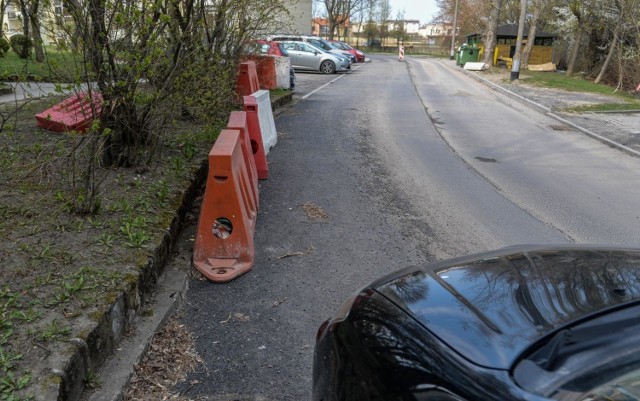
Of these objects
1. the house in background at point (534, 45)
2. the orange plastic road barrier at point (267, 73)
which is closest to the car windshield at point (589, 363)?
the orange plastic road barrier at point (267, 73)

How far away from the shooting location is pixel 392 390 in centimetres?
180

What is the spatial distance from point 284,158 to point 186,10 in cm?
280

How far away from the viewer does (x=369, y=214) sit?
6.27m

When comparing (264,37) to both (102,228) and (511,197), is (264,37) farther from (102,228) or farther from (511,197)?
(102,228)

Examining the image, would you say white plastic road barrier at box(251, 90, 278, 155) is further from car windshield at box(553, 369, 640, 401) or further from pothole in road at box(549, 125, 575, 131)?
pothole in road at box(549, 125, 575, 131)

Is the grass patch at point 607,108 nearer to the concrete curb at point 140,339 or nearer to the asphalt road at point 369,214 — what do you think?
the asphalt road at point 369,214

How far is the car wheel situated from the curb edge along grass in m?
25.8

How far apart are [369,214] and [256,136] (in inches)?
81.9

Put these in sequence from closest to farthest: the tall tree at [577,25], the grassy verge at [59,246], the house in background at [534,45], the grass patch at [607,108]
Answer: the grassy verge at [59,246] < the grass patch at [607,108] < the tall tree at [577,25] < the house in background at [534,45]

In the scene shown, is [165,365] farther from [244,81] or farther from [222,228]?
[244,81]

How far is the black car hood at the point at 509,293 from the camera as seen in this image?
1786 mm

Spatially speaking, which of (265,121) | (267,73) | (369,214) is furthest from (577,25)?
(369,214)

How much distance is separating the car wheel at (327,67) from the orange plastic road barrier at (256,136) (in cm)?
2262

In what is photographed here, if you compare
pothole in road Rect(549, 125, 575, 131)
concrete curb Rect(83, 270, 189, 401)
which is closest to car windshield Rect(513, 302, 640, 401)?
concrete curb Rect(83, 270, 189, 401)
